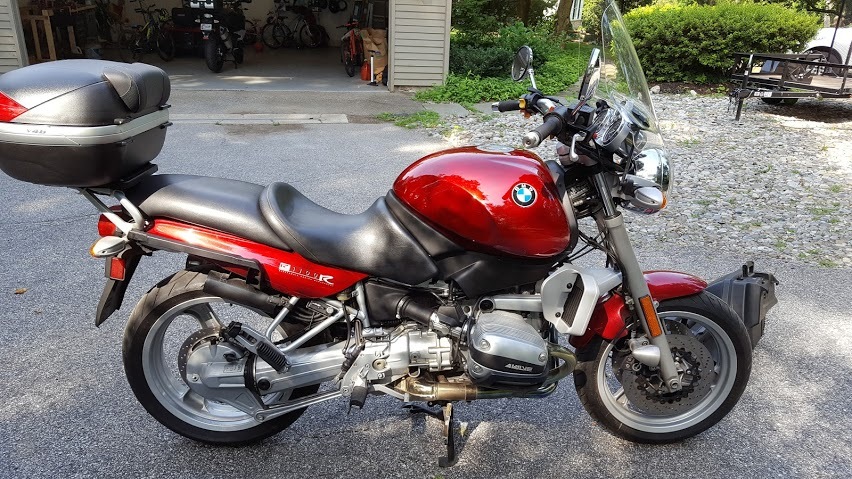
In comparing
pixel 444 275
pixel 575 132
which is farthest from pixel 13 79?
pixel 575 132

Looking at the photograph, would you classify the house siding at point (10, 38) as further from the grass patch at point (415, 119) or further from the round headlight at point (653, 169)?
the round headlight at point (653, 169)

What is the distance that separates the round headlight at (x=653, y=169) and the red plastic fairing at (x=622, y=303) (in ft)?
1.39

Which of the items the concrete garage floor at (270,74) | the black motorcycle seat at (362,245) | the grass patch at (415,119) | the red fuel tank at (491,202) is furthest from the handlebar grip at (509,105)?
the concrete garage floor at (270,74)

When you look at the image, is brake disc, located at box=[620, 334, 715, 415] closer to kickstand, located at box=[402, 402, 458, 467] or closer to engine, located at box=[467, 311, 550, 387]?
engine, located at box=[467, 311, 550, 387]

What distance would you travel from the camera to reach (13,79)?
2252 millimetres

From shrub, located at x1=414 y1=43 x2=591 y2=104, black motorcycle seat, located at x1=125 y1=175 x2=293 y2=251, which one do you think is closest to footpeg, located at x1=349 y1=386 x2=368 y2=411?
black motorcycle seat, located at x1=125 y1=175 x2=293 y2=251

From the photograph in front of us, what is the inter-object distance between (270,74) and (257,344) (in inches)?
410

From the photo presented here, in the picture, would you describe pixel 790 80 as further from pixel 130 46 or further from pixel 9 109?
pixel 130 46

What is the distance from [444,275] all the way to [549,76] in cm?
983

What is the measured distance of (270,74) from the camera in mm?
12000

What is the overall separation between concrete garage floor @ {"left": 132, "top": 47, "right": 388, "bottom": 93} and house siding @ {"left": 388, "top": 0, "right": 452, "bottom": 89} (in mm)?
492

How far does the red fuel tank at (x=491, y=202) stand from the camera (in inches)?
86.9

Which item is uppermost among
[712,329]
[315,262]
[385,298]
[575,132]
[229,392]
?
[575,132]

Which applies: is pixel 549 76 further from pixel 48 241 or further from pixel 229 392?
pixel 229 392
